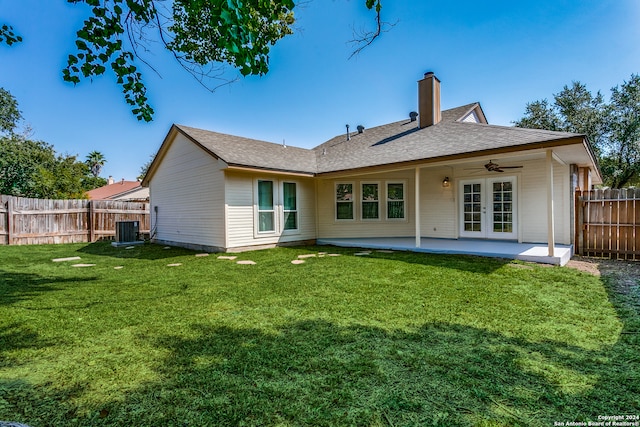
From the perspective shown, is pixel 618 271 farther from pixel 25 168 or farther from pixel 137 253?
pixel 25 168

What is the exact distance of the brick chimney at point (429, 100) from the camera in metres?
11.1

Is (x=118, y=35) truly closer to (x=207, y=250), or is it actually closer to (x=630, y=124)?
(x=207, y=250)

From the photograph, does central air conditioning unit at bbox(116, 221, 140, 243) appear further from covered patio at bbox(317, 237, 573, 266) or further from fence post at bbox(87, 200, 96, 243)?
covered patio at bbox(317, 237, 573, 266)

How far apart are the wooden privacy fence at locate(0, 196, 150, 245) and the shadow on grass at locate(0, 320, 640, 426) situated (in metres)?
12.4

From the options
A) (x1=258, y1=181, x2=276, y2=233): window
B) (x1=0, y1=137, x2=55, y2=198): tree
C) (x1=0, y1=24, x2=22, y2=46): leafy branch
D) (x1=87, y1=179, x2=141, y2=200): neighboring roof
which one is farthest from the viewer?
(x1=87, y1=179, x2=141, y2=200): neighboring roof

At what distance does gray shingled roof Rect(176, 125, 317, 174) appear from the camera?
29.2 ft

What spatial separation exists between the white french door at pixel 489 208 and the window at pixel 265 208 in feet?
Answer: 19.8

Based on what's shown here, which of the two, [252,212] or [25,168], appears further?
[25,168]

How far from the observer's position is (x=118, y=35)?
345 centimetres

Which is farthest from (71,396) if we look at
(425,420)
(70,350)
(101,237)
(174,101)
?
(101,237)

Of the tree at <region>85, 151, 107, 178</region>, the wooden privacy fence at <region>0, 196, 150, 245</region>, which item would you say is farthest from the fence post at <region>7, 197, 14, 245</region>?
the tree at <region>85, 151, 107, 178</region>

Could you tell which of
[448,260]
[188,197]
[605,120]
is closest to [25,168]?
[188,197]

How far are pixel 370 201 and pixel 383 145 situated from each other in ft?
6.69

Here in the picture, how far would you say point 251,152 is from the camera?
33.3 ft
